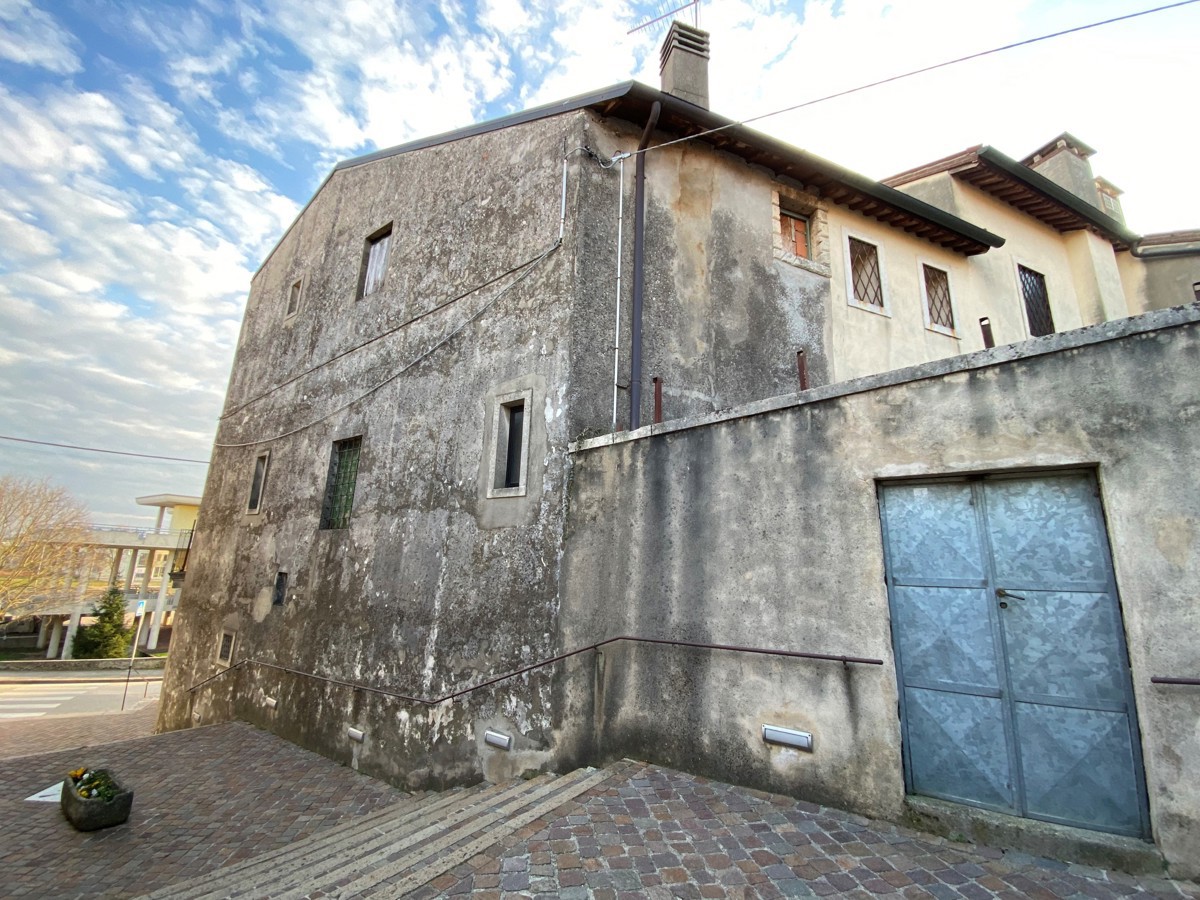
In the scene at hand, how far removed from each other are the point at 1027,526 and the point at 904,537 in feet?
2.30

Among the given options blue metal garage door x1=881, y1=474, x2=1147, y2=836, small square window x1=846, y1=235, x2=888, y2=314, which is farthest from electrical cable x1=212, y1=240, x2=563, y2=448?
small square window x1=846, y1=235, x2=888, y2=314

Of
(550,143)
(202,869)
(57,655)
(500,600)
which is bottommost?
(57,655)

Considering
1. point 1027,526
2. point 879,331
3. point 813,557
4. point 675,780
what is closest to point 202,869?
point 675,780

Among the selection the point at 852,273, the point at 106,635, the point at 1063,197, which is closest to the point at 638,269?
the point at 852,273

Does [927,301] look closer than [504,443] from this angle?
No

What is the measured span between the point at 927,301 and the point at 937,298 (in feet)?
1.37

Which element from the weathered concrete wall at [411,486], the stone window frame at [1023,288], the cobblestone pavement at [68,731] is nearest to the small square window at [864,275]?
the stone window frame at [1023,288]

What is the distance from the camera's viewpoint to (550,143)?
7070 millimetres

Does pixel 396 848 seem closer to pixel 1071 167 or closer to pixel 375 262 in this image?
pixel 375 262

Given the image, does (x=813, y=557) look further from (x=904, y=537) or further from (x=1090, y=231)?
(x=1090, y=231)

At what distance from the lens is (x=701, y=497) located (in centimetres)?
470

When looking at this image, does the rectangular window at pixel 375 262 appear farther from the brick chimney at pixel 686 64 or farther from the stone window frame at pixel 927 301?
the stone window frame at pixel 927 301

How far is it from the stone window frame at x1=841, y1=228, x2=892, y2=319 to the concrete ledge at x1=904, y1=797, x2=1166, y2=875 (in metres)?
7.01

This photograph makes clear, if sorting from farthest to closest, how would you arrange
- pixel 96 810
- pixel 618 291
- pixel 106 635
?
1. pixel 106 635
2. pixel 618 291
3. pixel 96 810
